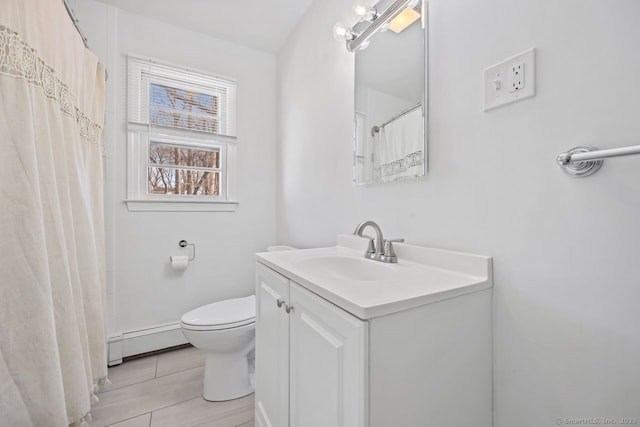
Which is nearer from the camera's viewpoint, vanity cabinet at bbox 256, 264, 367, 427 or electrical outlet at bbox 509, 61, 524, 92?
vanity cabinet at bbox 256, 264, 367, 427

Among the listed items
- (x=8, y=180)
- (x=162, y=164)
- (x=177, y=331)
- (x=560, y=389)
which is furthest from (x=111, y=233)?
(x=560, y=389)

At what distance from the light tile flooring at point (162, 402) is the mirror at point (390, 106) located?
1.40 m

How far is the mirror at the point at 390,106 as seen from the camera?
1.07 m

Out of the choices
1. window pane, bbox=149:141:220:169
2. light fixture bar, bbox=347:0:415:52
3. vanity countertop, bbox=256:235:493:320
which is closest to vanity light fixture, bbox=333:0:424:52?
light fixture bar, bbox=347:0:415:52

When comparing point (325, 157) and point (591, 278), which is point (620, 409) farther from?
point (325, 157)

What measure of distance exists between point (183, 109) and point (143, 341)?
5.87 ft

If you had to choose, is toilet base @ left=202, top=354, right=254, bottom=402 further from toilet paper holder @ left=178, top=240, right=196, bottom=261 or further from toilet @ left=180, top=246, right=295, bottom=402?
toilet paper holder @ left=178, top=240, right=196, bottom=261

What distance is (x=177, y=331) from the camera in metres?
2.08

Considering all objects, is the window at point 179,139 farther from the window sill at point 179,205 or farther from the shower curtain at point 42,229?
the shower curtain at point 42,229

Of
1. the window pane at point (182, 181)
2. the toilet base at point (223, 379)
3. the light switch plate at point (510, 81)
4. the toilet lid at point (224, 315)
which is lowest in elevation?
the toilet base at point (223, 379)

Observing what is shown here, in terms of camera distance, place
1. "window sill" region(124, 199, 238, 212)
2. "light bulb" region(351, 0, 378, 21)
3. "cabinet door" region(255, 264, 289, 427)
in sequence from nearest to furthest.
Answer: "cabinet door" region(255, 264, 289, 427) < "light bulb" region(351, 0, 378, 21) < "window sill" region(124, 199, 238, 212)

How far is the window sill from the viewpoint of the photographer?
1974 mm

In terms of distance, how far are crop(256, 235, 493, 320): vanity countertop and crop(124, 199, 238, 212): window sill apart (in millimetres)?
1232

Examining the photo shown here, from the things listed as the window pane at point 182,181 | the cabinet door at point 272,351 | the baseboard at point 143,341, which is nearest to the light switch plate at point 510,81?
the cabinet door at point 272,351
